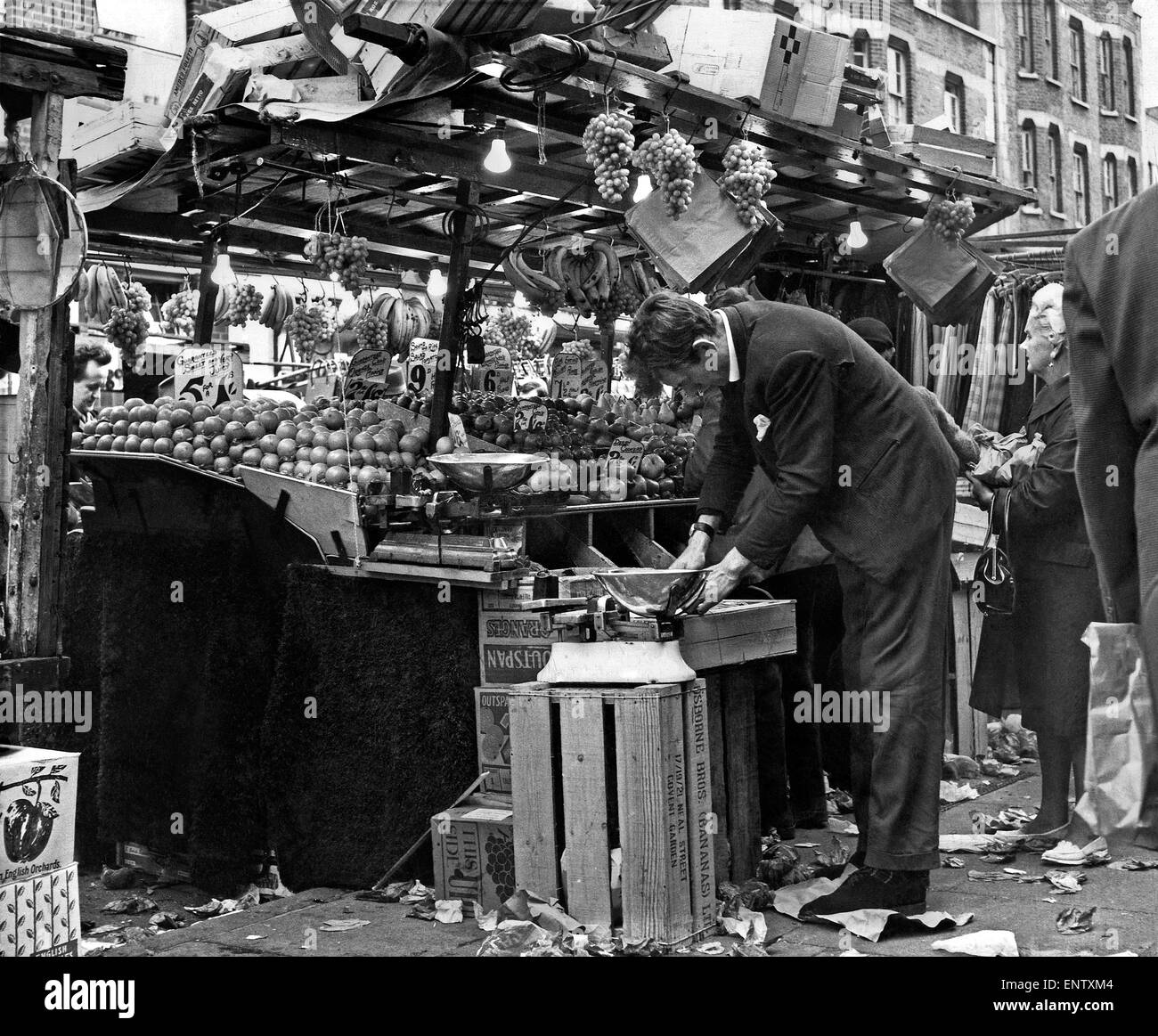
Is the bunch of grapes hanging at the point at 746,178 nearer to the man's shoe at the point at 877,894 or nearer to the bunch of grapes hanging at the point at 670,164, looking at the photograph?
the bunch of grapes hanging at the point at 670,164

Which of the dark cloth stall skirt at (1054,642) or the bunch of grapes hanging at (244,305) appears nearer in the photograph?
the dark cloth stall skirt at (1054,642)

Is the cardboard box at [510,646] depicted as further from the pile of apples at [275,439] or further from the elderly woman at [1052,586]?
the elderly woman at [1052,586]

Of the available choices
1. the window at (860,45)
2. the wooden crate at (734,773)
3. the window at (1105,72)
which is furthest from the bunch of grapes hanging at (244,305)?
the window at (1105,72)

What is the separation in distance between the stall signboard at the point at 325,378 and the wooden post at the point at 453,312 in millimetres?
2232

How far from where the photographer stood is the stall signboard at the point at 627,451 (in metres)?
6.12

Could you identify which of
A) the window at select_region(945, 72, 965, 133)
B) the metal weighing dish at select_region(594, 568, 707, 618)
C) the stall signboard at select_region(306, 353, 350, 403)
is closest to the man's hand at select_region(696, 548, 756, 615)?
the metal weighing dish at select_region(594, 568, 707, 618)

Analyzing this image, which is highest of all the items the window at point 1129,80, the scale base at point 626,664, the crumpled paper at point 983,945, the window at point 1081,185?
the window at point 1129,80

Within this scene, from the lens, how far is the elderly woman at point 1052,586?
504cm

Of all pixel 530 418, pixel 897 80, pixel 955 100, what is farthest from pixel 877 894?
pixel 955 100

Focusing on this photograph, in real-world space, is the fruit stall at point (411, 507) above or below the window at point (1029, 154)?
below

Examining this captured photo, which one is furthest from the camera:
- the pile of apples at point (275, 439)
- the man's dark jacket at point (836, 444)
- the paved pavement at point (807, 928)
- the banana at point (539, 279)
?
the banana at point (539, 279)

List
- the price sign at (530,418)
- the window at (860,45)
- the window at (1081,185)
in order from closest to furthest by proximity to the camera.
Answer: the price sign at (530,418), the window at (860,45), the window at (1081,185)

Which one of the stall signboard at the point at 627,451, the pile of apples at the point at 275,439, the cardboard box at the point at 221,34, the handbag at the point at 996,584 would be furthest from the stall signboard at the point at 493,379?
the handbag at the point at 996,584
